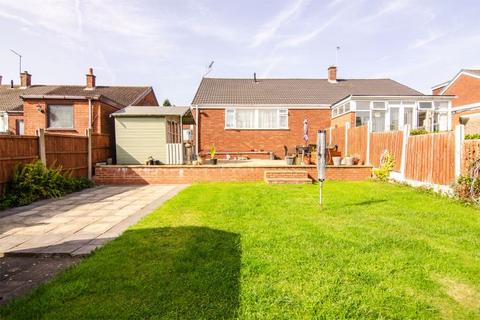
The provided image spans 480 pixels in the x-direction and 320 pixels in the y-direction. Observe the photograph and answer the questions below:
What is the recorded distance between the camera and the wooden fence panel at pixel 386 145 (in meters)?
10.8

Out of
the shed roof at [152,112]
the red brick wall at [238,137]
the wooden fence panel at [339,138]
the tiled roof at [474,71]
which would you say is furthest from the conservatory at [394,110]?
the tiled roof at [474,71]

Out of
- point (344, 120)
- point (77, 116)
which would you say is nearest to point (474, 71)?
point (344, 120)

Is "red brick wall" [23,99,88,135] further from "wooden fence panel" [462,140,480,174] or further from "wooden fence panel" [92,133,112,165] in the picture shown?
"wooden fence panel" [462,140,480,174]

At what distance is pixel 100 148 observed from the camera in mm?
13477

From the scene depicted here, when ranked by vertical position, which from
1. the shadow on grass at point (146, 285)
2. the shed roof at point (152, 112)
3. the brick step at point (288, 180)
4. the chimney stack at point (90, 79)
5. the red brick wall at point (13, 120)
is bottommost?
the shadow on grass at point (146, 285)

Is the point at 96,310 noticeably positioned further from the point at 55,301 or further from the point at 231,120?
the point at 231,120

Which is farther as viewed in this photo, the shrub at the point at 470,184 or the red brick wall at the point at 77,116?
the red brick wall at the point at 77,116

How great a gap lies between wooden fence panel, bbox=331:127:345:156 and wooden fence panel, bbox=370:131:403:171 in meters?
3.08

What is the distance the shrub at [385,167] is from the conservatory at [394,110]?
201 inches

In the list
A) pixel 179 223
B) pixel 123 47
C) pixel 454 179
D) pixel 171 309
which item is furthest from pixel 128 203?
pixel 123 47

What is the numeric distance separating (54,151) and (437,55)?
18104 millimetres

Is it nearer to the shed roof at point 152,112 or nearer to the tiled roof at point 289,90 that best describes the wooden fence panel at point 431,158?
the shed roof at point 152,112

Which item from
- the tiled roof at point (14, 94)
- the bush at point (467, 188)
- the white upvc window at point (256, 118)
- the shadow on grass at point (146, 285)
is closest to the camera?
the shadow on grass at point (146, 285)

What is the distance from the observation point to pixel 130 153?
13438mm
